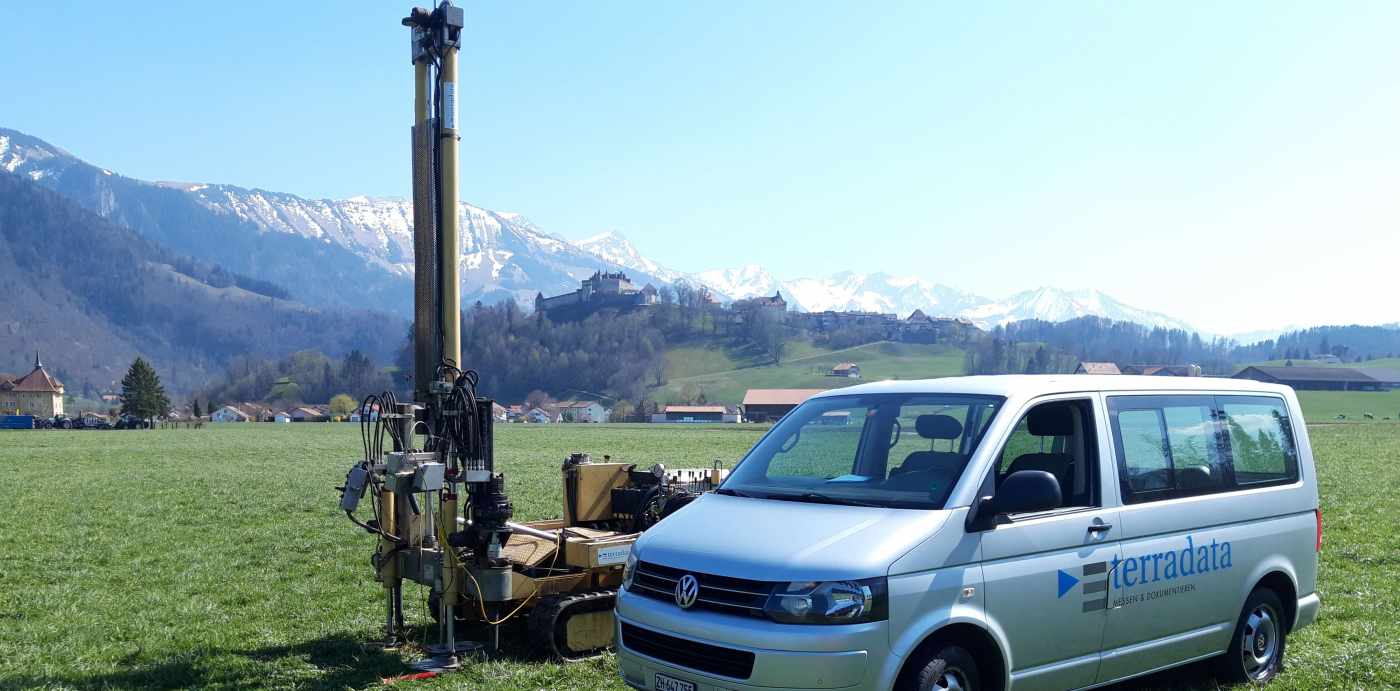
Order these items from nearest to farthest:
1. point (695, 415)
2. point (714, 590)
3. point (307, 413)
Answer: point (714, 590)
point (695, 415)
point (307, 413)

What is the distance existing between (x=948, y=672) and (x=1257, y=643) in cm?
362

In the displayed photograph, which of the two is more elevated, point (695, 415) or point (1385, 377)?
point (1385, 377)

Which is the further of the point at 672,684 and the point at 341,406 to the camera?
the point at 341,406

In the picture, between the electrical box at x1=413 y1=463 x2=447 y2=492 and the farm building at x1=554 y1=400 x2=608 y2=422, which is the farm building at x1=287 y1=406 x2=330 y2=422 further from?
the electrical box at x1=413 y1=463 x2=447 y2=492

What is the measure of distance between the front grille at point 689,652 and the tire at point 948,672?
0.99 metres

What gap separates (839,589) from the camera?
597 cm

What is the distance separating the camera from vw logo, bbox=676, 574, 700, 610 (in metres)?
6.38

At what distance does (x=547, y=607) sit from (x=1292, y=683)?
609 centimetres

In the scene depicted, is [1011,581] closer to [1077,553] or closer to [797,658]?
[1077,553]

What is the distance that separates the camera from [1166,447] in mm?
7816

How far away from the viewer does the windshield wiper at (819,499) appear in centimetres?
678

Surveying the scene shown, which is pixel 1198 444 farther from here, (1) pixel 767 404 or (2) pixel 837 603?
(1) pixel 767 404

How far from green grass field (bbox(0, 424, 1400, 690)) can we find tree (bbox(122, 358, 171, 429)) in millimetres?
100044

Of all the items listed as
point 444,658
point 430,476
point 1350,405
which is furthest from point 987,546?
point 1350,405
